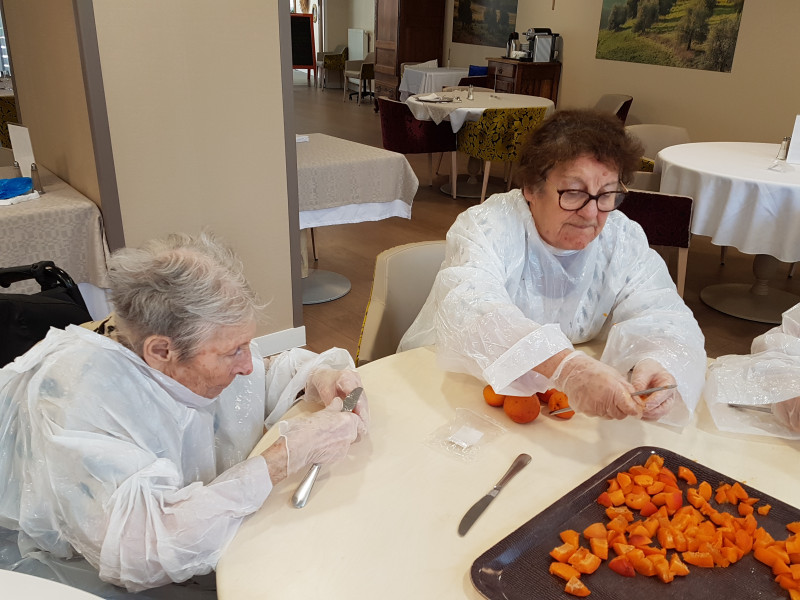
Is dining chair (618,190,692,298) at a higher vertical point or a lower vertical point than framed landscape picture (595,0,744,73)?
lower

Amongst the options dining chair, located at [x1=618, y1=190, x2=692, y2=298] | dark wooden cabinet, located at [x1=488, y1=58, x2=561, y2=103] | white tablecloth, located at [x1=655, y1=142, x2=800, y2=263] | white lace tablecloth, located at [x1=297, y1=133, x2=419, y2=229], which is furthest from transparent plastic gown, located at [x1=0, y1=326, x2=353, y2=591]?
dark wooden cabinet, located at [x1=488, y1=58, x2=561, y2=103]

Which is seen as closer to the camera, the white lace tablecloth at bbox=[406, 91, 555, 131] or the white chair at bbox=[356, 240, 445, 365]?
the white chair at bbox=[356, 240, 445, 365]

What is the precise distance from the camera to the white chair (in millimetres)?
1712

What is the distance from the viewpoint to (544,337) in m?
1.23

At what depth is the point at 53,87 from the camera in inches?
106

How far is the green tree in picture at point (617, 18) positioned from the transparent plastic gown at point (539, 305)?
5864 mm

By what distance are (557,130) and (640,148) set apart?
23cm

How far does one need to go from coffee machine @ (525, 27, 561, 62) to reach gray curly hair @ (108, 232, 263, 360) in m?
7.11

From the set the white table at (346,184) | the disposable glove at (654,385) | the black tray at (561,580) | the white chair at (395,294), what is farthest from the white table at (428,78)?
the black tray at (561,580)

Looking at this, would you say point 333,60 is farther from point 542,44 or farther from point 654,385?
point 654,385

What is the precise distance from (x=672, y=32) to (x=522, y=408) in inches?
242

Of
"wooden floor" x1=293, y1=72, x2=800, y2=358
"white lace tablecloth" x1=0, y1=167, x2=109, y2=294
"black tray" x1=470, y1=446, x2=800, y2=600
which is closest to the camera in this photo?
"black tray" x1=470, y1=446, x2=800, y2=600

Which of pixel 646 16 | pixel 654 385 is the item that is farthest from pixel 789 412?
pixel 646 16

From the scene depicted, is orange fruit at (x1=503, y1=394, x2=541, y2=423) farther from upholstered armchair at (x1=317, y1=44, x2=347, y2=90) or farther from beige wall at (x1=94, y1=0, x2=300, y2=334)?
upholstered armchair at (x1=317, y1=44, x2=347, y2=90)
